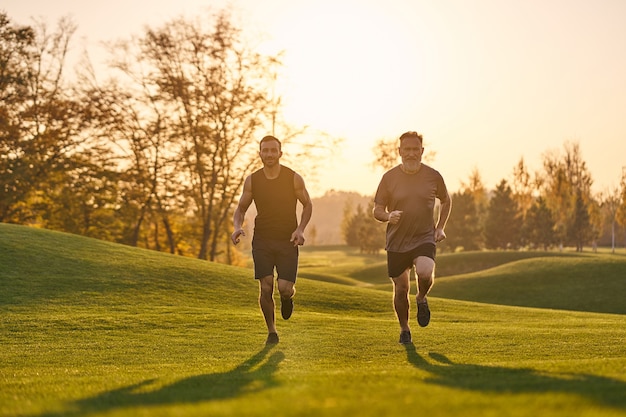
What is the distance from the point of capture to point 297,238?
37.7 ft

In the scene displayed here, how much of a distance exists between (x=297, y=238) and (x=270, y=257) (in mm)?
552

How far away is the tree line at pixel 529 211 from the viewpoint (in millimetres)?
81812

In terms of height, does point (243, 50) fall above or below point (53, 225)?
above

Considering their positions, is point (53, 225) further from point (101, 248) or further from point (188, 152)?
point (101, 248)

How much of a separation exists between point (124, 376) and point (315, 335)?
6.64 metres

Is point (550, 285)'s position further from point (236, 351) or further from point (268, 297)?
point (268, 297)

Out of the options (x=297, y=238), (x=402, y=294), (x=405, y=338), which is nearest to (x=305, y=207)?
(x=297, y=238)

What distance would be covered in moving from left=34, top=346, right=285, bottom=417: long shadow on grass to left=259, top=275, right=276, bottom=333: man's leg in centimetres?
317

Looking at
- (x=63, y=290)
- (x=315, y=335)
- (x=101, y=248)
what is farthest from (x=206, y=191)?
(x=315, y=335)

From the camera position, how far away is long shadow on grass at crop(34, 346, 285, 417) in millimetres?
5914

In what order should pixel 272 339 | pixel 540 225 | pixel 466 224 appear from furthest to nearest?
1. pixel 466 224
2. pixel 540 225
3. pixel 272 339

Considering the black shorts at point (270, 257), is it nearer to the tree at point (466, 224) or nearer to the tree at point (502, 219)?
the tree at point (502, 219)

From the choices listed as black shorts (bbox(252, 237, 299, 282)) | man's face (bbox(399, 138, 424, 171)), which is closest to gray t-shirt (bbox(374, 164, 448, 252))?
man's face (bbox(399, 138, 424, 171))

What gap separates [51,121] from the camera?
170ft
